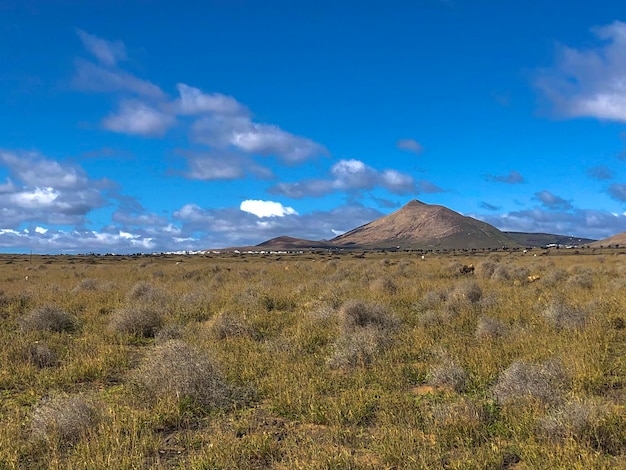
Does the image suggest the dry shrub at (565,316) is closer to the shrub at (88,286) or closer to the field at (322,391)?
the field at (322,391)

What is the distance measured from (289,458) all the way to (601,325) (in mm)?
9753

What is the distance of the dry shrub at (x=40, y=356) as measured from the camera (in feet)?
30.7

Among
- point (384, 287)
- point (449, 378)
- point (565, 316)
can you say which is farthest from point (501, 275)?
point (449, 378)

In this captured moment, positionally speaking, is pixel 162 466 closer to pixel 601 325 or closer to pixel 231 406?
pixel 231 406

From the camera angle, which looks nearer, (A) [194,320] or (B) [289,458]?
(B) [289,458]

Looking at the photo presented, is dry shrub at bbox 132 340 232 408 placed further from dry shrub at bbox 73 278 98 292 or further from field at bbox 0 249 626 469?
dry shrub at bbox 73 278 98 292

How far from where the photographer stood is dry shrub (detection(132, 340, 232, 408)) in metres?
6.92

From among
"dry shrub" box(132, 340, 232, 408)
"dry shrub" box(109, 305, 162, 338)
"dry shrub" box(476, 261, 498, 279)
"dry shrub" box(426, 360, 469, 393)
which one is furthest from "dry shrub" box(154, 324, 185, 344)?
"dry shrub" box(476, 261, 498, 279)

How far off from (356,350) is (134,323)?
23.2 ft

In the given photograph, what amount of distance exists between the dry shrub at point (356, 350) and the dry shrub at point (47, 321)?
28.8 feet

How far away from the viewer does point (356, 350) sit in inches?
359

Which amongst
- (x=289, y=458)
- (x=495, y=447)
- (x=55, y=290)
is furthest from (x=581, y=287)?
(x=55, y=290)

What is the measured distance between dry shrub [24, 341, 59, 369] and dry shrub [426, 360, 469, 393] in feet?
25.9

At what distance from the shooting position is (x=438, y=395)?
7016mm
